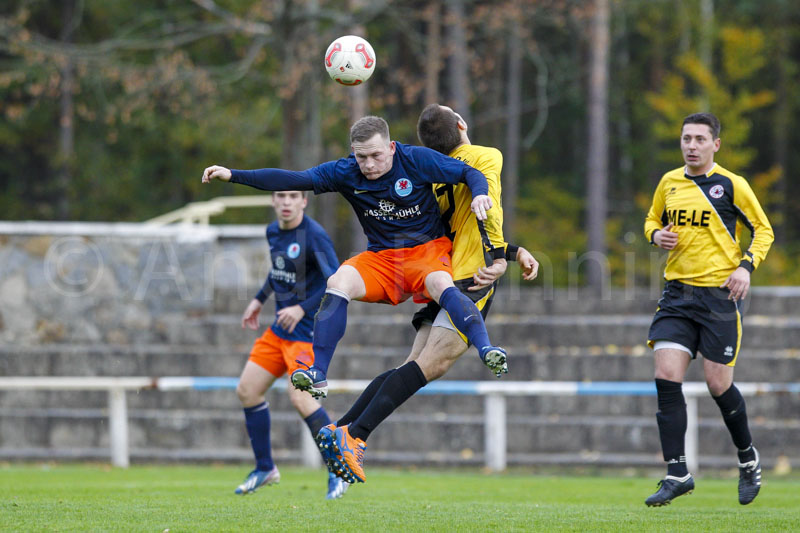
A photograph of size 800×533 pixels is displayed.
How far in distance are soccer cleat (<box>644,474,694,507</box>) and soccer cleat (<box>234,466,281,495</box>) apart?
315 centimetres

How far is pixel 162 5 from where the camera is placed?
29.4 m

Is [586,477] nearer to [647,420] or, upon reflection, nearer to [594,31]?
[647,420]

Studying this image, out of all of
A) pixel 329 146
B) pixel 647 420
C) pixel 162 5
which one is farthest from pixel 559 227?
pixel 647 420

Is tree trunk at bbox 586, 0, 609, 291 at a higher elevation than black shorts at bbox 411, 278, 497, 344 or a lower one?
higher

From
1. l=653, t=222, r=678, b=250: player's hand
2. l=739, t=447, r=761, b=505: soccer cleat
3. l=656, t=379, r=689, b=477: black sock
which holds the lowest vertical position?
l=739, t=447, r=761, b=505: soccer cleat

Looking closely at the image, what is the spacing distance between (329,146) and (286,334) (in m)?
22.6

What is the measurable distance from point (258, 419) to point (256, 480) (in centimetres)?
52

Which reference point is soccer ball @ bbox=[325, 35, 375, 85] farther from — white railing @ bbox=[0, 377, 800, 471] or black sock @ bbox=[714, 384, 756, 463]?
white railing @ bbox=[0, 377, 800, 471]

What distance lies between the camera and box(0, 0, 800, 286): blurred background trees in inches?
770

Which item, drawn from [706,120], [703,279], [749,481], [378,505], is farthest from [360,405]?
[706,120]

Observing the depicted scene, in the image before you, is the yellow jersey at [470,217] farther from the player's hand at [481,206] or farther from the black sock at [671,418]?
the black sock at [671,418]

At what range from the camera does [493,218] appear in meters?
6.57

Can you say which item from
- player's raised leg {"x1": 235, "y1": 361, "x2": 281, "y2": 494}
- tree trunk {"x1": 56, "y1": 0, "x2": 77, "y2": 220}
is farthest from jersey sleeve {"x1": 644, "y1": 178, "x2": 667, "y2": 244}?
tree trunk {"x1": 56, "y1": 0, "x2": 77, "y2": 220}

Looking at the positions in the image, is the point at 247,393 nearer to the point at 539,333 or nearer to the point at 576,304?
the point at 539,333
